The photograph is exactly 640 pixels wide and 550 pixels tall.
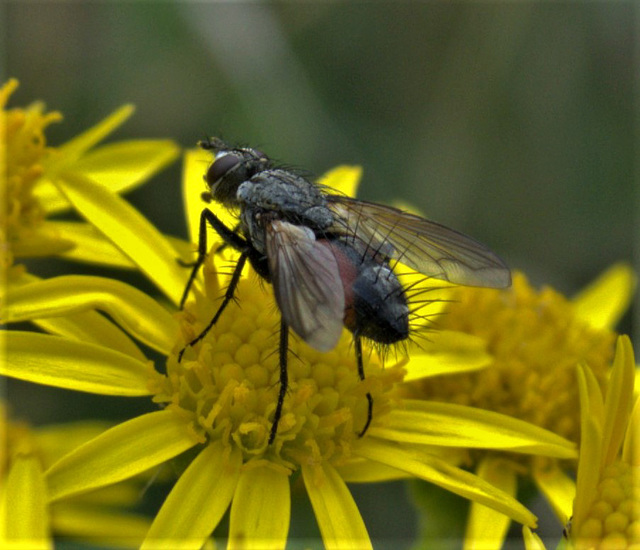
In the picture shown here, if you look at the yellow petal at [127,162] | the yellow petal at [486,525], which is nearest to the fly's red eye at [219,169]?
the yellow petal at [127,162]

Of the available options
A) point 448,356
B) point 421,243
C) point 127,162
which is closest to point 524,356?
point 448,356

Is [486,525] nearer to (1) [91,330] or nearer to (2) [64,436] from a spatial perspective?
(1) [91,330]

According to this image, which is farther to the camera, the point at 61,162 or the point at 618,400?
the point at 61,162

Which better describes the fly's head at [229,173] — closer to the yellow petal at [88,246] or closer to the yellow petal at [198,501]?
the yellow petal at [88,246]

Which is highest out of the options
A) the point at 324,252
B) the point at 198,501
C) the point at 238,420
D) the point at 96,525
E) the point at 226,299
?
the point at 324,252

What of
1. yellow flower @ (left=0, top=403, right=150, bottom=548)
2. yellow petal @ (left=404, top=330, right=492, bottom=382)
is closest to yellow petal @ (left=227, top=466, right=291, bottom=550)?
yellow petal @ (left=404, top=330, right=492, bottom=382)

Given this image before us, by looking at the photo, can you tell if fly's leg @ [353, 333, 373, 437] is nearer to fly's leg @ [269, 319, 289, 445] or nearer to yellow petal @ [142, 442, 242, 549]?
fly's leg @ [269, 319, 289, 445]

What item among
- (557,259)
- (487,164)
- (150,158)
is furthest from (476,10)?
(150,158)
